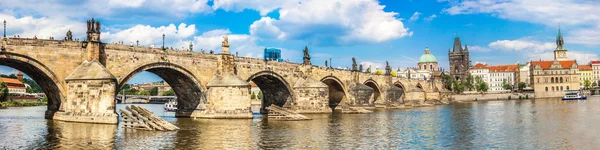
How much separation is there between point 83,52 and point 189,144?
15.5 metres

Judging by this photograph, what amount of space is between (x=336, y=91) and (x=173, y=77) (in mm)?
30671

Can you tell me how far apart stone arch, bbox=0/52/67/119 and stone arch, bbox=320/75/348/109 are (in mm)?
37411

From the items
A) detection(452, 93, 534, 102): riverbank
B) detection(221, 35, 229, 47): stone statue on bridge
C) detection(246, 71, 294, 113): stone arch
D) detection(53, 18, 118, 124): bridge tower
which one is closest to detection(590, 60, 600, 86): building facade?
detection(452, 93, 534, 102): riverbank

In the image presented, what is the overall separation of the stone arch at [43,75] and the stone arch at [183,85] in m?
7.15

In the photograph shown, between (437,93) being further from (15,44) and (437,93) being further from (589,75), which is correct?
(589,75)

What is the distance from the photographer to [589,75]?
593ft

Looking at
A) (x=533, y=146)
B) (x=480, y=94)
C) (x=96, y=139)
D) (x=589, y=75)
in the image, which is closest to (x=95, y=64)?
(x=96, y=139)

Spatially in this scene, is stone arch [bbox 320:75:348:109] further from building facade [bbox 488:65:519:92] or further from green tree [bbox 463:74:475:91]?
building facade [bbox 488:65:519:92]

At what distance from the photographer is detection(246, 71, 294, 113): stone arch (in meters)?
56.6

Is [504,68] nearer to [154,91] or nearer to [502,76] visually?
[502,76]

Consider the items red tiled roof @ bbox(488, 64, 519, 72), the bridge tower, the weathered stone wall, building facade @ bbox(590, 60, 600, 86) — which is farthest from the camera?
red tiled roof @ bbox(488, 64, 519, 72)

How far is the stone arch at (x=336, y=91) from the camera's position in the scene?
227 ft

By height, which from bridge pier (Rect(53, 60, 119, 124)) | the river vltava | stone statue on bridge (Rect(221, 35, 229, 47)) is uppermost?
stone statue on bridge (Rect(221, 35, 229, 47))

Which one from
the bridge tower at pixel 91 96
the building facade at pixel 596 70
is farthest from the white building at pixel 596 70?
the bridge tower at pixel 91 96
